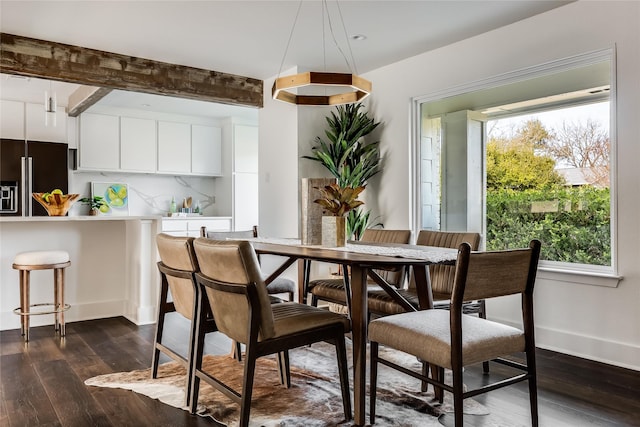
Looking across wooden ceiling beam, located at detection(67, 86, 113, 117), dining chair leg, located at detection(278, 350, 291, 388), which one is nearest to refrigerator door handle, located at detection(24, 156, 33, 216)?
wooden ceiling beam, located at detection(67, 86, 113, 117)

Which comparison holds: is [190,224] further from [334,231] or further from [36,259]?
[334,231]

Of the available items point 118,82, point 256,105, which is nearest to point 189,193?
point 256,105

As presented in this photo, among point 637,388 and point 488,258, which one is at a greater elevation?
point 488,258

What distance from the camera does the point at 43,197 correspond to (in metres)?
4.09

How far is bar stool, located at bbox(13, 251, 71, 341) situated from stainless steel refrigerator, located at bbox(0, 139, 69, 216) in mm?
2314

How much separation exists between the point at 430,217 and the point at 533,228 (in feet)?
3.39

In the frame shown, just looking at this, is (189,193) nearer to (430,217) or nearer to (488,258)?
(430,217)

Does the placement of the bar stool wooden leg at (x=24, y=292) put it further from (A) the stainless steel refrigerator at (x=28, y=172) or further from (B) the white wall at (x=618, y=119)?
(B) the white wall at (x=618, y=119)

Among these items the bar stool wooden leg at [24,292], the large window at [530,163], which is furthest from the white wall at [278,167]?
the bar stool wooden leg at [24,292]

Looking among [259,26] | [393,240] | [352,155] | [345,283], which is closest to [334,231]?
[345,283]

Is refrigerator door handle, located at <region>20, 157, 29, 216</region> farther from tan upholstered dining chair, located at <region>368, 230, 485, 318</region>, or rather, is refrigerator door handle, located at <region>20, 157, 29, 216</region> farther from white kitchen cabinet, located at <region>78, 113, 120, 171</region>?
tan upholstered dining chair, located at <region>368, 230, 485, 318</region>

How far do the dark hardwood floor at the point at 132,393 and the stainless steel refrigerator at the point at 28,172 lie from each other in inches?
112

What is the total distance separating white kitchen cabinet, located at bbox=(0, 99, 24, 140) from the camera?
19.5 feet

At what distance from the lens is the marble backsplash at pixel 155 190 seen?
651cm
